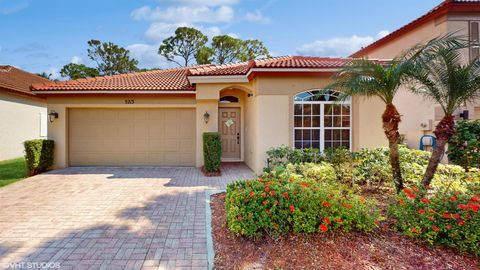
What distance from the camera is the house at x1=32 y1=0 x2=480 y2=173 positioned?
10.1 metres

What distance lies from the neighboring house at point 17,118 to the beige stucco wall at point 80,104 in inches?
161

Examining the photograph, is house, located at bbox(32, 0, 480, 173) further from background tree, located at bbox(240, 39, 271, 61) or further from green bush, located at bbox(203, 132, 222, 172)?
background tree, located at bbox(240, 39, 271, 61)

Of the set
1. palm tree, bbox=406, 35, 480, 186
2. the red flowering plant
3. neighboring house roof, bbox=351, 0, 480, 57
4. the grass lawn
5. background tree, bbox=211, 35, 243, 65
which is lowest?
the grass lawn

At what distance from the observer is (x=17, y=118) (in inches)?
647

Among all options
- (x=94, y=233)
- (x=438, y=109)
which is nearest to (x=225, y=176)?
(x=94, y=233)

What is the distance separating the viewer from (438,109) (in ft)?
43.2

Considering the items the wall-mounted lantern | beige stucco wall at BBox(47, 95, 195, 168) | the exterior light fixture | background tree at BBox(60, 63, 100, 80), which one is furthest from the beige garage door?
background tree at BBox(60, 63, 100, 80)

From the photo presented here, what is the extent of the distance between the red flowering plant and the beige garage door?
9.35m

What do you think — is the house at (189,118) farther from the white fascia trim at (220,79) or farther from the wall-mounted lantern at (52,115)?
the wall-mounted lantern at (52,115)

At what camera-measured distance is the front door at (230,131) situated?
13484mm

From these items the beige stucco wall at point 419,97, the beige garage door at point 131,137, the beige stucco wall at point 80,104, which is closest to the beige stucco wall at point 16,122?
the beige stucco wall at point 80,104

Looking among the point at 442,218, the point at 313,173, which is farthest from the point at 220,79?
the point at 442,218

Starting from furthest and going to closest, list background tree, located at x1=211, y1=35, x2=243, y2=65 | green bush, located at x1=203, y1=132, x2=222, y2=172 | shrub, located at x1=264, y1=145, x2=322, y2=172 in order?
background tree, located at x1=211, y1=35, x2=243, y2=65, green bush, located at x1=203, y1=132, x2=222, y2=172, shrub, located at x1=264, y1=145, x2=322, y2=172

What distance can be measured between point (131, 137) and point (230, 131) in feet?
15.3
